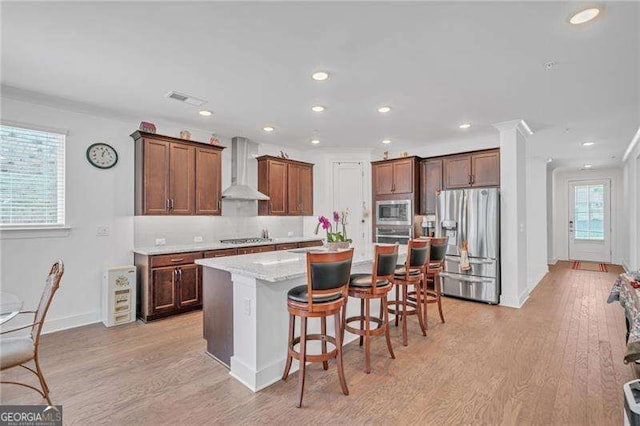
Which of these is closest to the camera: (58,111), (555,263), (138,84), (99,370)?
(99,370)

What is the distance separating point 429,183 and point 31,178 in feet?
19.0

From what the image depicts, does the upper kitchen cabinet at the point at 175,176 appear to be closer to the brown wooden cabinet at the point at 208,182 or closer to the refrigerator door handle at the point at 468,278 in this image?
the brown wooden cabinet at the point at 208,182

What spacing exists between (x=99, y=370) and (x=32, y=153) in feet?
8.52

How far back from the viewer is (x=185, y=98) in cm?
356

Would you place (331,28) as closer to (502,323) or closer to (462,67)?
(462,67)

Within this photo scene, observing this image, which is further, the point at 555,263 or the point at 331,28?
the point at 555,263

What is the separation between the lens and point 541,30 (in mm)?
2242

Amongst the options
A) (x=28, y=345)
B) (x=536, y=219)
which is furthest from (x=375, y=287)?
(x=536, y=219)

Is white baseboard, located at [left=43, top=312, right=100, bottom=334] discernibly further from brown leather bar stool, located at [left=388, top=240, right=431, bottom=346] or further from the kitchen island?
brown leather bar stool, located at [left=388, top=240, right=431, bottom=346]

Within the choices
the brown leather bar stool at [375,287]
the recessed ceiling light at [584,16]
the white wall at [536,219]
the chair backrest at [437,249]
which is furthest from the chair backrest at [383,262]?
the white wall at [536,219]

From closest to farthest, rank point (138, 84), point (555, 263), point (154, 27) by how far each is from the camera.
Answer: point (154, 27), point (138, 84), point (555, 263)

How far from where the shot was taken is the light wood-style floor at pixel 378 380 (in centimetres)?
212

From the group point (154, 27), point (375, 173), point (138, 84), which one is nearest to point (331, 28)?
point (154, 27)

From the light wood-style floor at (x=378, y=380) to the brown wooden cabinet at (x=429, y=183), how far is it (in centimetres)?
248
